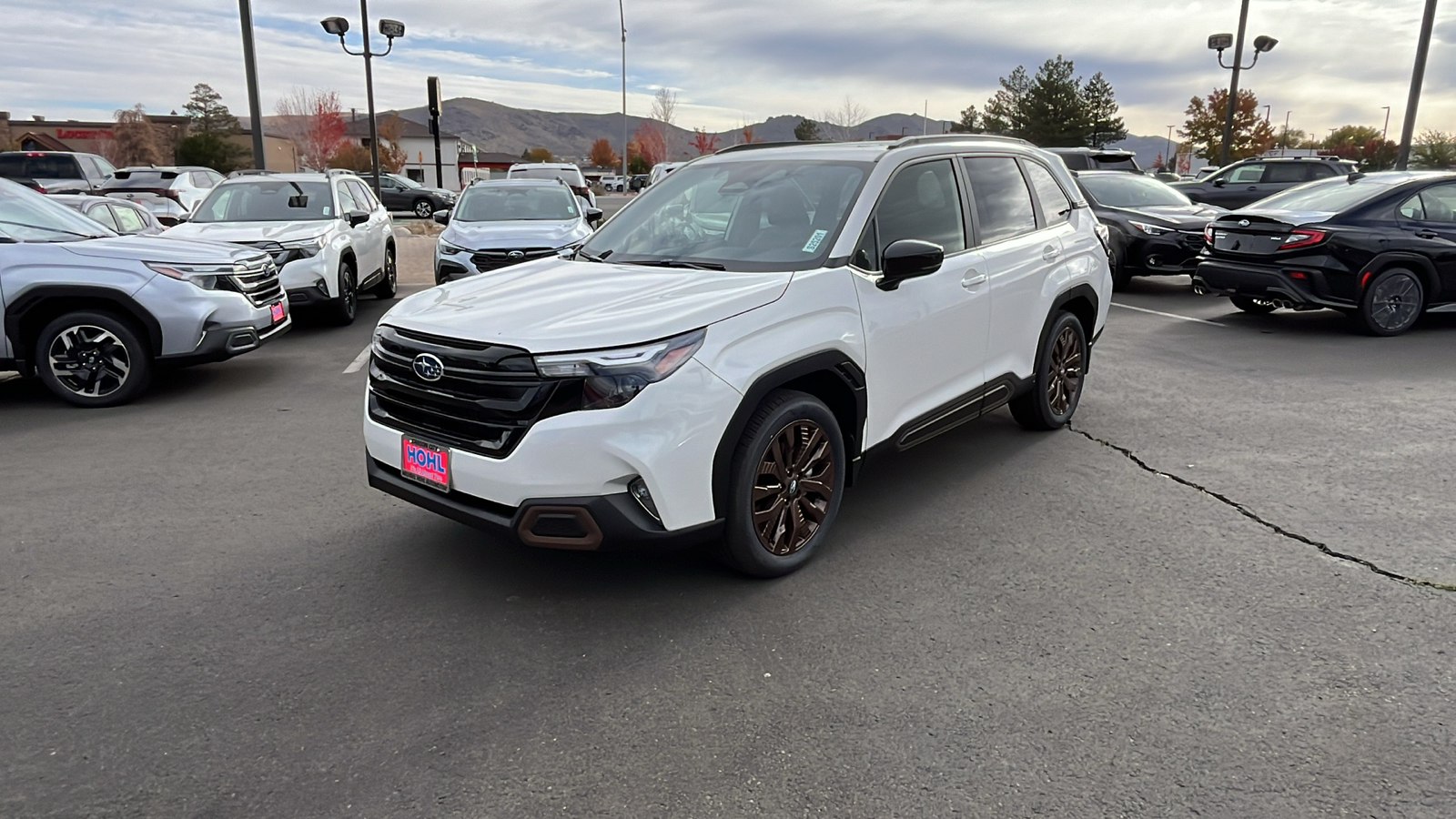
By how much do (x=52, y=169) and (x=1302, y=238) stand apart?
80.0ft

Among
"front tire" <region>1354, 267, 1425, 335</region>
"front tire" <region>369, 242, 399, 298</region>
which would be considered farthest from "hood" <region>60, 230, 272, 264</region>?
"front tire" <region>1354, 267, 1425, 335</region>

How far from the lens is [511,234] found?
11.3m

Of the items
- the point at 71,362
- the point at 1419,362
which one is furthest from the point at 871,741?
the point at 1419,362

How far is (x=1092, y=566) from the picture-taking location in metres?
4.18

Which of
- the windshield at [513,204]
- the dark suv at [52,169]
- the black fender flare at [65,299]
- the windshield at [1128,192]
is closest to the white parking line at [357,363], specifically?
the black fender flare at [65,299]

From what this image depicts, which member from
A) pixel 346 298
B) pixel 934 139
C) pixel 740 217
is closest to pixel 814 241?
pixel 740 217

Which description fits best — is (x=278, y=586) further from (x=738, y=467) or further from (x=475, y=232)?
(x=475, y=232)

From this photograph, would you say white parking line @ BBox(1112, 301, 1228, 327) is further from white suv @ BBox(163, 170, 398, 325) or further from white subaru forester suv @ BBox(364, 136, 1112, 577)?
white suv @ BBox(163, 170, 398, 325)

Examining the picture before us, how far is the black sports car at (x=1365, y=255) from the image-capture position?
9453 millimetres

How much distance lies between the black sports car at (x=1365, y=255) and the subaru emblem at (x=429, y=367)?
9012 mm

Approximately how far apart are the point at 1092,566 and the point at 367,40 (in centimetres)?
2366

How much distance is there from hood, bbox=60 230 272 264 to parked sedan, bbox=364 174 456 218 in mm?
28040

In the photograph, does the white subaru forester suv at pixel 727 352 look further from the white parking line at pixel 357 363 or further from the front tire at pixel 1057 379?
the white parking line at pixel 357 363

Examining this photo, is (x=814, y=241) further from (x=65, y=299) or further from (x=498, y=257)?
(x=498, y=257)
